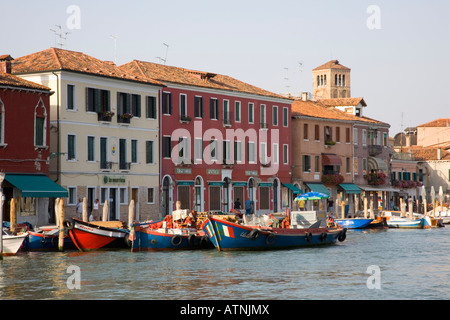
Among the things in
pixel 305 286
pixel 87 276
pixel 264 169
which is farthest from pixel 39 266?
pixel 264 169

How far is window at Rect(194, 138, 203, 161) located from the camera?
5172 centimetres

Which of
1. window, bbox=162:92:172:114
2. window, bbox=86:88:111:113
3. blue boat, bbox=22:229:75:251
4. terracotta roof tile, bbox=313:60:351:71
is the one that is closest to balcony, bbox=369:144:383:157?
window, bbox=162:92:172:114

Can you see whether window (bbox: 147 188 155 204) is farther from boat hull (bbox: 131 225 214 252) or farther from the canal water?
the canal water

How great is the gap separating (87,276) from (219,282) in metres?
3.69

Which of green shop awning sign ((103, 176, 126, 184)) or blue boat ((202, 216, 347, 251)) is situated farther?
green shop awning sign ((103, 176, 126, 184))

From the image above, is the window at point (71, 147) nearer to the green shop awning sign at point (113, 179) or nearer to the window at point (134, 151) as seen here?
the green shop awning sign at point (113, 179)

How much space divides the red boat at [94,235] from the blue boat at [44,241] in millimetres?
721

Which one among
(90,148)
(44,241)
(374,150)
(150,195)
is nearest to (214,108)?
(150,195)

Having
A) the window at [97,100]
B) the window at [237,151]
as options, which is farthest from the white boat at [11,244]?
the window at [237,151]

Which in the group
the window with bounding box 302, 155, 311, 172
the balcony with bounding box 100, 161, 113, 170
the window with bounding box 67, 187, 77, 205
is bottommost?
the window with bounding box 67, 187, 77, 205

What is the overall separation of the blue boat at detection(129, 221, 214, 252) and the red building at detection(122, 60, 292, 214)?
512 inches

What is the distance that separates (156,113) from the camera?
162 ft

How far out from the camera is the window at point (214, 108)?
53125 mm
